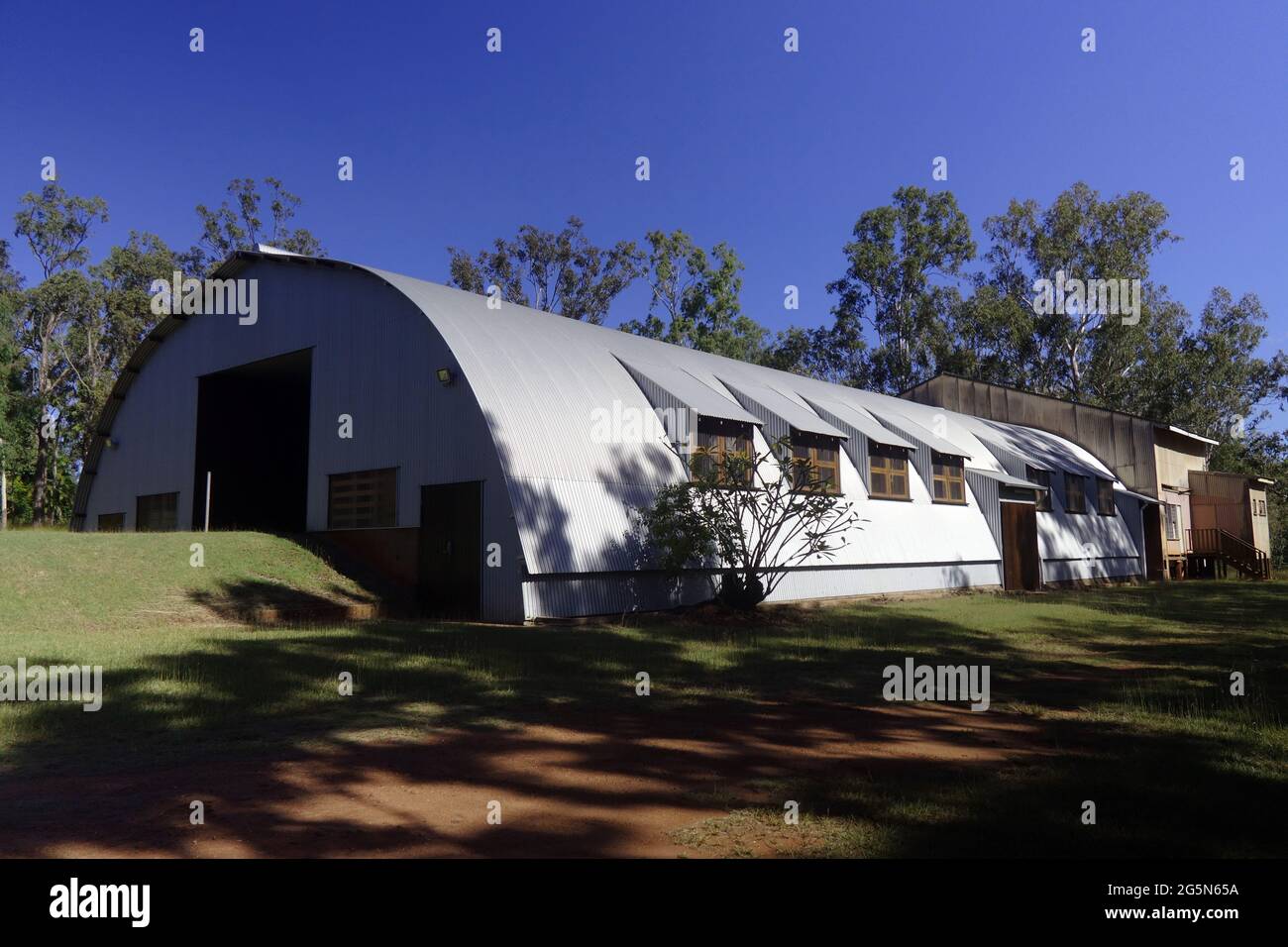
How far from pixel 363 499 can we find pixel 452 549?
3.93m

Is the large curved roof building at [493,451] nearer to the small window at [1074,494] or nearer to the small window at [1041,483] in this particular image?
the small window at [1041,483]

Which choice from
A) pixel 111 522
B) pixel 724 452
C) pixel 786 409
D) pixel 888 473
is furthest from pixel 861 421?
pixel 111 522

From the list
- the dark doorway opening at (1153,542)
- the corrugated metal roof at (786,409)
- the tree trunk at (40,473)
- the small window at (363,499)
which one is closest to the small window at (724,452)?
the corrugated metal roof at (786,409)

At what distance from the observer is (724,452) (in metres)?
18.4

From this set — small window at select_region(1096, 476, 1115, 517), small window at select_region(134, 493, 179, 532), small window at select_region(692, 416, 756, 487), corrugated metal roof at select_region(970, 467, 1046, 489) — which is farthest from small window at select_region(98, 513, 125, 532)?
small window at select_region(1096, 476, 1115, 517)

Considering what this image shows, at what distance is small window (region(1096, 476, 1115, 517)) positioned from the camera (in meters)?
36.3

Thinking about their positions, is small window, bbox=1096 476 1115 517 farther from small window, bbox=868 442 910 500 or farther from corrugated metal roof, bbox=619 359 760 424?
corrugated metal roof, bbox=619 359 760 424

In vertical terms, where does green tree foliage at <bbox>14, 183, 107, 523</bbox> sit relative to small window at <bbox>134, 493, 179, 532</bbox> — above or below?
above

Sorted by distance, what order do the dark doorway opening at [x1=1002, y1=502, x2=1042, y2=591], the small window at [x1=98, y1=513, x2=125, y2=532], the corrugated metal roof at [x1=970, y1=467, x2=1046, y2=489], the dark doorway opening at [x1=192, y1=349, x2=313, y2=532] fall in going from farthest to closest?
the dark doorway opening at [x1=1002, y1=502, x2=1042, y2=591] < the corrugated metal roof at [x1=970, y1=467, x2=1046, y2=489] < the small window at [x1=98, y1=513, x2=125, y2=532] < the dark doorway opening at [x1=192, y1=349, x2=313, y2=532]

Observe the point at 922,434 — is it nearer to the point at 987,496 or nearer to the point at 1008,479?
the point at 987,496

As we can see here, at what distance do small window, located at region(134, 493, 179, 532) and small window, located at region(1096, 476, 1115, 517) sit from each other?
33.4m

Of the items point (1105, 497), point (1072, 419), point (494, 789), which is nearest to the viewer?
point (494, 789)

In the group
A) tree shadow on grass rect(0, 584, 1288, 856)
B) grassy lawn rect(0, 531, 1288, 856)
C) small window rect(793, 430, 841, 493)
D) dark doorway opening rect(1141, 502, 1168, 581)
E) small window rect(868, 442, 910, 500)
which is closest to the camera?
tree shadow on grass rect(0, 584, 1288, 856)

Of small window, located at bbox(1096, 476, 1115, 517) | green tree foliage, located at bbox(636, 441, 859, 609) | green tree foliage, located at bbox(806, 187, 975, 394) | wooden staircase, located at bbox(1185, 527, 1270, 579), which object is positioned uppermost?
green tree foliage, located at bbox(806, 187, 975, 394)
